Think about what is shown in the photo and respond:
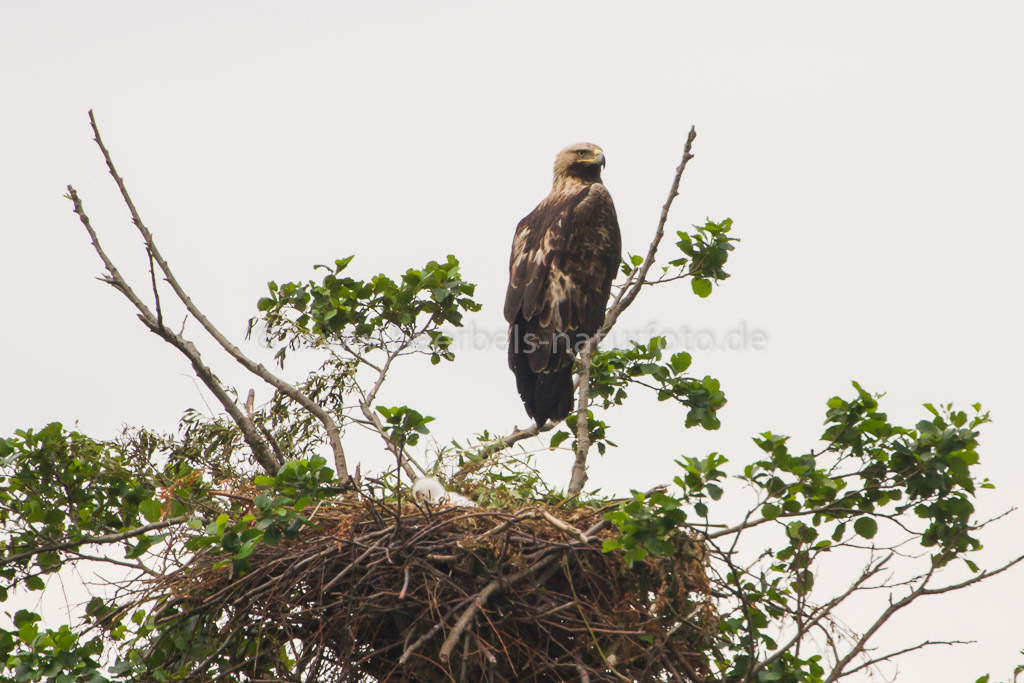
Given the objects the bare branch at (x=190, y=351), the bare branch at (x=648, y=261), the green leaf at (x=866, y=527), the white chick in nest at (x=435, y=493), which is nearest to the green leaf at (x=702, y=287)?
the bare branch at (x=648, y=261)

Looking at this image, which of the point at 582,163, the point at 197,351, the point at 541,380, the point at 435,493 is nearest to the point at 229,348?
the point at 197,351

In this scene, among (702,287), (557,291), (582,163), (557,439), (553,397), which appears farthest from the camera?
(582,163)

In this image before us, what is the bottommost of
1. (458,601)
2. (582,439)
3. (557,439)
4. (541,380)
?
(458,601)

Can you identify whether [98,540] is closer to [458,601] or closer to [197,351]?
[197,351]

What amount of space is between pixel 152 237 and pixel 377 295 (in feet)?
5.65

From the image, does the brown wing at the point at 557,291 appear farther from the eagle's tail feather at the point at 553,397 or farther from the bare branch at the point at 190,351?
the bare branch at the point at 190,351

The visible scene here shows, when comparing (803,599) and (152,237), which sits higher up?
(152,237)

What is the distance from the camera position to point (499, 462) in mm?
5844

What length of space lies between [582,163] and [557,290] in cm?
178

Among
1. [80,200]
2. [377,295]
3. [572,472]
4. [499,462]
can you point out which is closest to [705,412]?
[572,472]

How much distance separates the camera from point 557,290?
303 inches

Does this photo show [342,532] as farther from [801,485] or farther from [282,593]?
[801,485]

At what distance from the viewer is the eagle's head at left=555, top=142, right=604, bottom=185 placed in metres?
8.97

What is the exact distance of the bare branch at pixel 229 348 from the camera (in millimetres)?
4730
